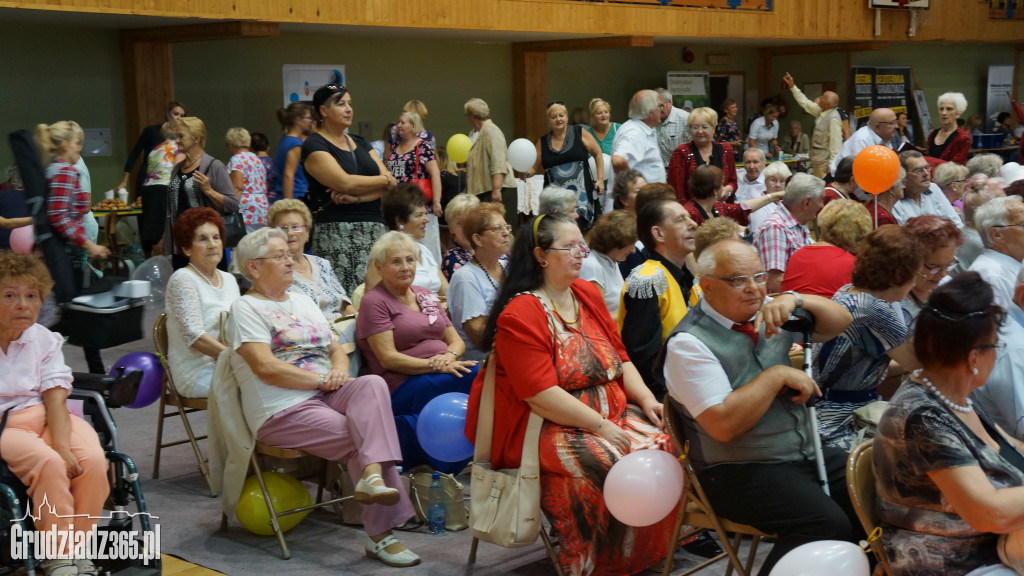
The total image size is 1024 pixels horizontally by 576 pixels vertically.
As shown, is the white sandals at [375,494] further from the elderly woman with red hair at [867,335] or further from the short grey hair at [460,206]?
the short grey hair at [460,206]

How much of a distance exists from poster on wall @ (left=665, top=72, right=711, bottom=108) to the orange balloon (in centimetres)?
988

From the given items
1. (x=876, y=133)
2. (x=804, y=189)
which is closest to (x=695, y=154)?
(x=876, y=133)

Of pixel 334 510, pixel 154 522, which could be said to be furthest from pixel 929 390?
pixel 154 522

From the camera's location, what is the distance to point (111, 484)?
3443mm

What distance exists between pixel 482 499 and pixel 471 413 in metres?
0.31

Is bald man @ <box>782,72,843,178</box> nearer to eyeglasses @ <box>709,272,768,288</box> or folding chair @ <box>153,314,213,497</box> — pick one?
folding chair @ <box>153,314,213,497</box>

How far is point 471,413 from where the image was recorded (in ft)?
11.8

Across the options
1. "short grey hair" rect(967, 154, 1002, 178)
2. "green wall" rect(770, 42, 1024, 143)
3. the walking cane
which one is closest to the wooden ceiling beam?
"short grey hair" rect(967, 154, 1002, 178)

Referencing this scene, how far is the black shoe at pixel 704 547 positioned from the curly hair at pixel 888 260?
1.10 metres

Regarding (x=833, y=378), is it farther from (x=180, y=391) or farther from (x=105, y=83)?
(x=105, y=83)

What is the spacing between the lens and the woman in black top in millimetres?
5820

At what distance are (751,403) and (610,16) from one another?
10044 mm

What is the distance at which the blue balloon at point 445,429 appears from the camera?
396 cm

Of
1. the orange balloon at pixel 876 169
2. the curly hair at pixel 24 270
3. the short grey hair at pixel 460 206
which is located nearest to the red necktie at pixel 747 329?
the curly hair at pixel 24 270
